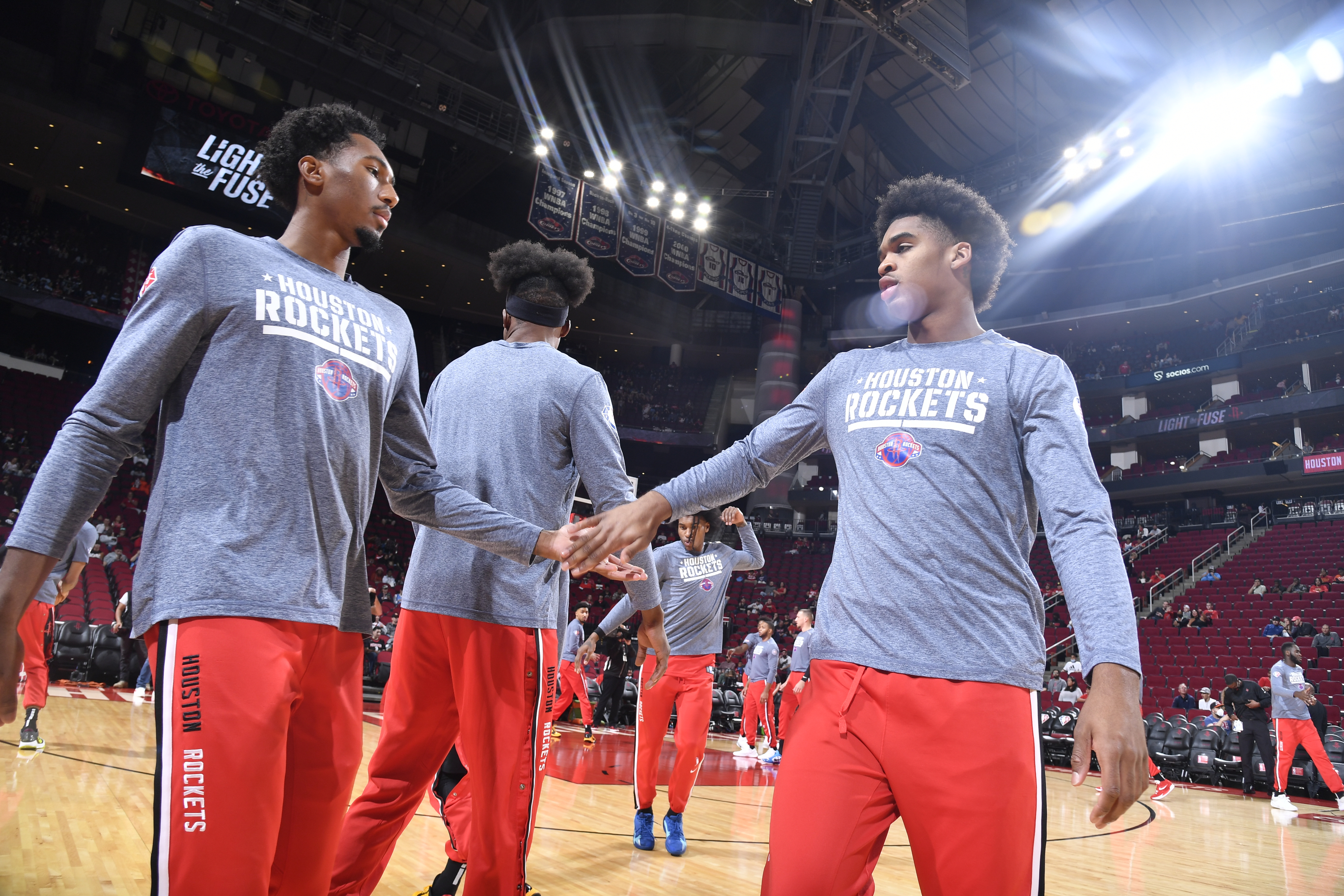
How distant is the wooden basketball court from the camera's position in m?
3.62

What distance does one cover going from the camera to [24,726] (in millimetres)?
6027

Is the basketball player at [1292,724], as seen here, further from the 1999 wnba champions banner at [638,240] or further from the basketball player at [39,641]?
the 1999 wnba champions banner at [638,240]

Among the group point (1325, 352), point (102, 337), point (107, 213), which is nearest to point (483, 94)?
point (107, 213)

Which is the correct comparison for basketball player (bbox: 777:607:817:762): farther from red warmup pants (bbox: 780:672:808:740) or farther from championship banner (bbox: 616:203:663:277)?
championship banner (bbox: 616:203:663:277)

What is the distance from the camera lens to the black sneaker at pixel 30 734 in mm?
6023

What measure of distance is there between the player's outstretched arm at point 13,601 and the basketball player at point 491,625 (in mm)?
1117

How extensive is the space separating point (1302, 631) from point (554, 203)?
59.4 ft

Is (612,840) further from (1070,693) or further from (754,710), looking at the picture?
(1070,693)

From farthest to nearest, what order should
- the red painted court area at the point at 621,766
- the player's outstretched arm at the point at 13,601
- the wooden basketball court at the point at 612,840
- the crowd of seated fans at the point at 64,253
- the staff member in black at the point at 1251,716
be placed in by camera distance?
1. the crowd of seated fans at the point at 64,253
2. the staff member in black at the point at 1251,716
3. the red painted court area at the point at 621,766
4. the wooden basketball court at the point at 612,840
5. the player's outstretched arm at the point at 13,601

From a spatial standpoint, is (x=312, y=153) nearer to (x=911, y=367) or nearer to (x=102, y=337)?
(x=911, y=367)

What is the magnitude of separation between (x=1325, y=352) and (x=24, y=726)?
29.3 metres

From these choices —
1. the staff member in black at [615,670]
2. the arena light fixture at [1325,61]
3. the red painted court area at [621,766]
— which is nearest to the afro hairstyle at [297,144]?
the red painted court area at [621,766]

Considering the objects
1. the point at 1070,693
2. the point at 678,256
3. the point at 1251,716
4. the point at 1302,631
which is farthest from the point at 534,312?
the point at 678,256

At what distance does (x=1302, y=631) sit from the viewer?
51.4ft
